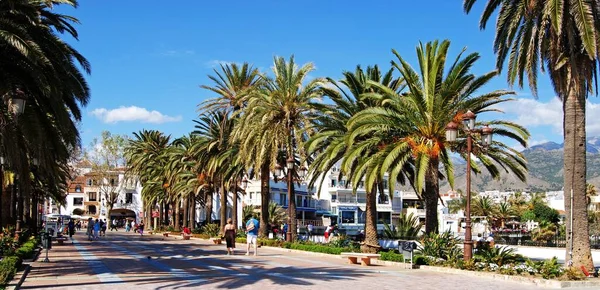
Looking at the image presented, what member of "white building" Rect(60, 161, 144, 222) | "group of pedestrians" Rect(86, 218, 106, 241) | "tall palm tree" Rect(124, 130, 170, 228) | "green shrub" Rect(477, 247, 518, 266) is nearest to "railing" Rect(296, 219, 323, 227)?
"tall palm tree" Rect(124, 130, 170, 228)

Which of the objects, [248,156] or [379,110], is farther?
[248,156]

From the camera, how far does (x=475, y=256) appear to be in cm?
2122

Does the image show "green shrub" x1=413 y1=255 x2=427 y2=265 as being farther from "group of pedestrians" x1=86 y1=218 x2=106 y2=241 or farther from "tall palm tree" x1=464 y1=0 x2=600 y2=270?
"group of pedestrians" x1=86 y1=218 x2=106 y2=241

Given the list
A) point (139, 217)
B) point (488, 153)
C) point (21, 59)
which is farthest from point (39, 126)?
point (139, 217)

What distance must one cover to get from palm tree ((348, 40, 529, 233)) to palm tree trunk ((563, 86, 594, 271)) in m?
4.98

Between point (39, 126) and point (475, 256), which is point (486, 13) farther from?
point (39, 126)

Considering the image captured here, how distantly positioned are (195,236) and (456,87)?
32.6 m

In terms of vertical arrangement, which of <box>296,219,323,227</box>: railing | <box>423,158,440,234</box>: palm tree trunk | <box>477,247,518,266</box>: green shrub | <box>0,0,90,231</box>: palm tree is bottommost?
<box>296,219,323,227</box>: railing

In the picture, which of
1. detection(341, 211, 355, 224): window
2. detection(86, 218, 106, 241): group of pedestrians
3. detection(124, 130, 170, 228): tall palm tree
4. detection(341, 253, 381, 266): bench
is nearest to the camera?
detection(341, 253, 381, 266): bench

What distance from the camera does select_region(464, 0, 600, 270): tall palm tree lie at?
18.8 meters

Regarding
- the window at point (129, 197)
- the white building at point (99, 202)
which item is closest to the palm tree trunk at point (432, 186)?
the white building at point (99, 202)

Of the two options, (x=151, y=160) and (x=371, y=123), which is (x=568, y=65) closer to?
(x=371, y=123)

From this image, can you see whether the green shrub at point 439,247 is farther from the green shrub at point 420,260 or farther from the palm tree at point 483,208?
the palm tree at point 483,208

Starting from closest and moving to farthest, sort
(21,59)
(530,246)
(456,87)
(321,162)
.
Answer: (21,59) < (456,87) < (321,162) < (530,246)
